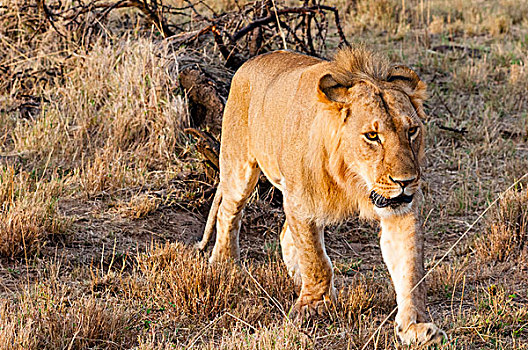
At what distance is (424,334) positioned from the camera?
331 centimetres

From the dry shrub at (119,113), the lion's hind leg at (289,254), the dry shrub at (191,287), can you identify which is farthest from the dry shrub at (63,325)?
the dry shrub at (119,113)

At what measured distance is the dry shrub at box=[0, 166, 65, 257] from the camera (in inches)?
186

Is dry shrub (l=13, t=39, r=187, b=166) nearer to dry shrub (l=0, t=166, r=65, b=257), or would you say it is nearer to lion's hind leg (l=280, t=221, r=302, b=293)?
dry shrub (l=0, t=166, r=65, b=257)

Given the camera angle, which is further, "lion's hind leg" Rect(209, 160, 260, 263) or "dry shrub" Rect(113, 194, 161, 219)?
"dry shrub" Rect(113, 194, 161, 219)

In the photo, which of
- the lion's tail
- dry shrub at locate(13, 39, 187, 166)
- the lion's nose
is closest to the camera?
the lion's nose

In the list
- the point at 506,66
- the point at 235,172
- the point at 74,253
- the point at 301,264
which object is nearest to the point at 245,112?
the point at 235,172

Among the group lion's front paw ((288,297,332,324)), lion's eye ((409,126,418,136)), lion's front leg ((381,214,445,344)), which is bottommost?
lion's front paw ((288,297,332,324))

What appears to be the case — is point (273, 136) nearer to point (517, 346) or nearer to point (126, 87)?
point (517, 346)

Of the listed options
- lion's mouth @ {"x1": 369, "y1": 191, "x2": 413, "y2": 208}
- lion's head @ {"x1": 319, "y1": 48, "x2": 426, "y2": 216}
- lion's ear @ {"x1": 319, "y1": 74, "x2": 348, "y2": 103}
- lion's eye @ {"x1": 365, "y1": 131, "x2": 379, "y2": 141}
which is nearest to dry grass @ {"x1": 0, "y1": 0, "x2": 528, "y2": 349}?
lion's mouth @ {"x1": 369, "y1": 191, "x2": 413, "y2": 208}

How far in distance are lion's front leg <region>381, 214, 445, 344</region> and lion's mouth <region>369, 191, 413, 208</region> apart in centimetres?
24

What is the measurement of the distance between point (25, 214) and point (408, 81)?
9.33 feet

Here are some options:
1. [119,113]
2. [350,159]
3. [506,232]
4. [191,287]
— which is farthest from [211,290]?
[119,113]

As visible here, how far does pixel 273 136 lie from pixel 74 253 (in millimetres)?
1788

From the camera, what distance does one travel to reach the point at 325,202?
142 inches
